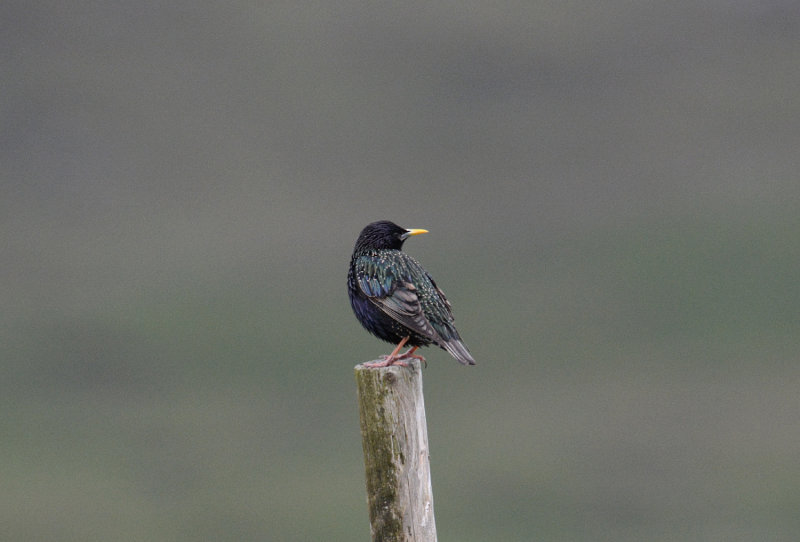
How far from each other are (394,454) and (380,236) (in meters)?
3.01

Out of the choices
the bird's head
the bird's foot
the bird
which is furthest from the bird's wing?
the bird's foot

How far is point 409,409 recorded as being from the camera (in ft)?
20.1

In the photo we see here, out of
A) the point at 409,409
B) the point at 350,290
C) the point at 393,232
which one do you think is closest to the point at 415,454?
the point at 409,409

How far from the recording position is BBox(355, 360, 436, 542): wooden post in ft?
20.0

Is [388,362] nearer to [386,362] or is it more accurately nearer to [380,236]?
[386,362]

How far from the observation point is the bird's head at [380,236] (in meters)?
8.57

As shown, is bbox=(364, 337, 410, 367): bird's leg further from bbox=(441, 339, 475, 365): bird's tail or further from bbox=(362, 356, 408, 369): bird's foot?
bbox=(441, 339, 475, 365): bird's tail

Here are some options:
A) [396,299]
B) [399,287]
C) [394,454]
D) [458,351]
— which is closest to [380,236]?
[399,287]

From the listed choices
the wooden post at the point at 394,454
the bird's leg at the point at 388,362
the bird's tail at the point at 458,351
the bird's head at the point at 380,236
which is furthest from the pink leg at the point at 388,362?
the bird's head at the point at 380,236

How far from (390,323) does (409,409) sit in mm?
1780

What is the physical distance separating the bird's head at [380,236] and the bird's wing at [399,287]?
0.78 ft

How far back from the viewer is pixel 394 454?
20.0ft

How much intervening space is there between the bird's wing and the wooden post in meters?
1.32

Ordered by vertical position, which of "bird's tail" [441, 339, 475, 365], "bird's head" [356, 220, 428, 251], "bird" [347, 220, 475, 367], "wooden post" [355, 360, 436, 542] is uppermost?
"bird's head" [356, 220, 428, 251]
